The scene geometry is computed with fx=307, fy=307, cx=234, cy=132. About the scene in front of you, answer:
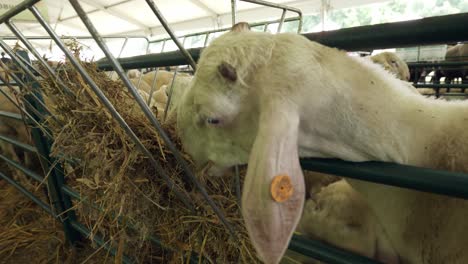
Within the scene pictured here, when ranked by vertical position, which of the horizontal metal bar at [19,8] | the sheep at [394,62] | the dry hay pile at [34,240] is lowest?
the dry hay pile at [34,240]

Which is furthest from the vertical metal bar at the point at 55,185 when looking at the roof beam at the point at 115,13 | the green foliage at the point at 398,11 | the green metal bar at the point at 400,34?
the roof beam at the point at 115,13

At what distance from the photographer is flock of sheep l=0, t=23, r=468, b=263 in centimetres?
69

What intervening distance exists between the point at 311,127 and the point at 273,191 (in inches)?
10.4

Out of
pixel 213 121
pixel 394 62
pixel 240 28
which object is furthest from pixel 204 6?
pixel 213 121

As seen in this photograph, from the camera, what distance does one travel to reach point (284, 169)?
68 centimetres

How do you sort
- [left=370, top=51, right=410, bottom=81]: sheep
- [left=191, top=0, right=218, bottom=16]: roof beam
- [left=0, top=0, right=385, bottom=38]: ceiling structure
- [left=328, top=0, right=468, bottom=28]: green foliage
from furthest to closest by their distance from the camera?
[left=328, top=0, right=468, bottom=28]: green foliage, [left=191, top=0, right=218, bottom=16]: roof beam, [left=0, top=0, right=385, bottom=38]: ceiling structure, [left=370, top=51, right=410, bottom=81]: sheep

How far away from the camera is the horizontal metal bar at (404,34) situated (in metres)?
0.57

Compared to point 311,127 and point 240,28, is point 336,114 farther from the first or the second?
point 240,28

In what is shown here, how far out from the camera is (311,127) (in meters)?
0.83

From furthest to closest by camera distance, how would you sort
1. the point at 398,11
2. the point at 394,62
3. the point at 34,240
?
1. the point at 398,11
2. the point at 394,62
3. the point at 34,240

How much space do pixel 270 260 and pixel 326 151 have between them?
34cm

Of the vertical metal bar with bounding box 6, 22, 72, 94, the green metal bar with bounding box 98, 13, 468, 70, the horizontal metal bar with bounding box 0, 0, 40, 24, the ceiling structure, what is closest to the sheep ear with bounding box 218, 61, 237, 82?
the green metal bar with bounding box 98, 13, 468, 70

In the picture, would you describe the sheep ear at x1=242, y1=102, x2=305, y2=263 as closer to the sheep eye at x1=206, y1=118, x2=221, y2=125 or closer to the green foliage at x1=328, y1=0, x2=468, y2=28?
the sheep eye at x1=206, y1=118, x2=221, y2=125

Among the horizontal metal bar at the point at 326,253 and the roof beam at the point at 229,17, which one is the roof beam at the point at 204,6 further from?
the horizontal metal bar at the point at 326,253
